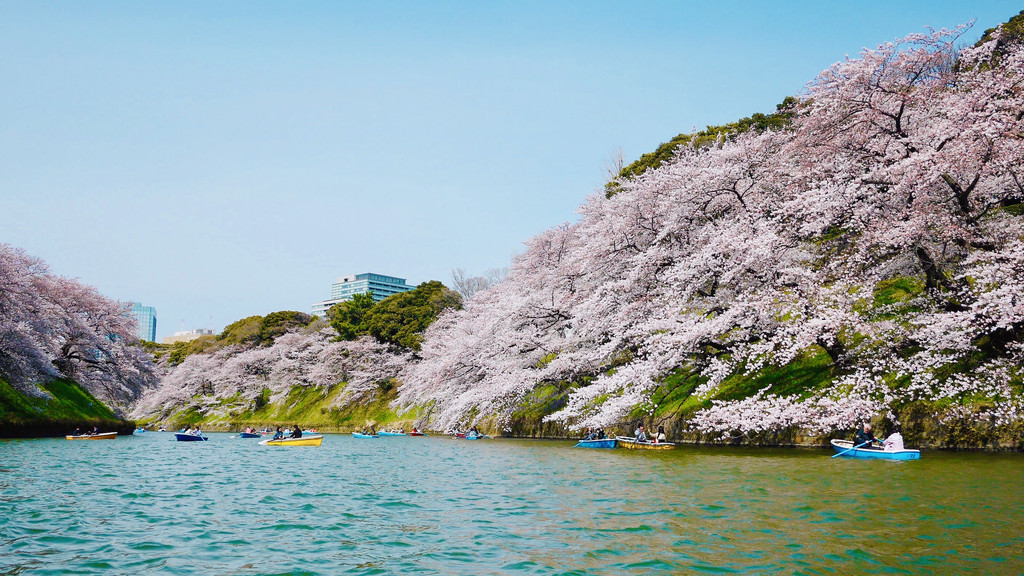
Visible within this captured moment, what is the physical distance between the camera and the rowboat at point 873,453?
1797 centimetres

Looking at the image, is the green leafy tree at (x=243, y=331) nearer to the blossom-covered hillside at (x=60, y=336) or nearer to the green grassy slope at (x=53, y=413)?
the blossom-covered hillside at (x=60, y=336)

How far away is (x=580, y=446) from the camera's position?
3036 centimetres

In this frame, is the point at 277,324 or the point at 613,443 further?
the point at 277,324

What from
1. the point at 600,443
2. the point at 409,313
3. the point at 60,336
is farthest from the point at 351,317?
the point at 600,443

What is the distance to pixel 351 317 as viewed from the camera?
76750 mm

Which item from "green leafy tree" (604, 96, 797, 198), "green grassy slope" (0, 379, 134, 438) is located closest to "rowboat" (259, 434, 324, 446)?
"green grassy slope" (0, 379, 134, 438)

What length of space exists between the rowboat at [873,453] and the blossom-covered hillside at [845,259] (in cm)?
79

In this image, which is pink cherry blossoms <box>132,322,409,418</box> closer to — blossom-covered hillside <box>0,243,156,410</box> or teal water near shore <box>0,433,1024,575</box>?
blossom-covered hillside <box>0,243,156,410</box>

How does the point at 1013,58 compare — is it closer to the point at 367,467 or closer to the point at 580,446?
the point at 580,446

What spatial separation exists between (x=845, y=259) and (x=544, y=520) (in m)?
18.4

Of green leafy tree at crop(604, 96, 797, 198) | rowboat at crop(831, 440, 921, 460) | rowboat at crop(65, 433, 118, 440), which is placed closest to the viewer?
rowboat at crop(831, 440, 921, 460)

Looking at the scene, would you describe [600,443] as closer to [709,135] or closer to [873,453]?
[873,453]

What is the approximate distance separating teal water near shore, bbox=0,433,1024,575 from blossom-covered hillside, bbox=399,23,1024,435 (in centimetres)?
343

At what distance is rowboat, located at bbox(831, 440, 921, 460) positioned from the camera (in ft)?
59.0
